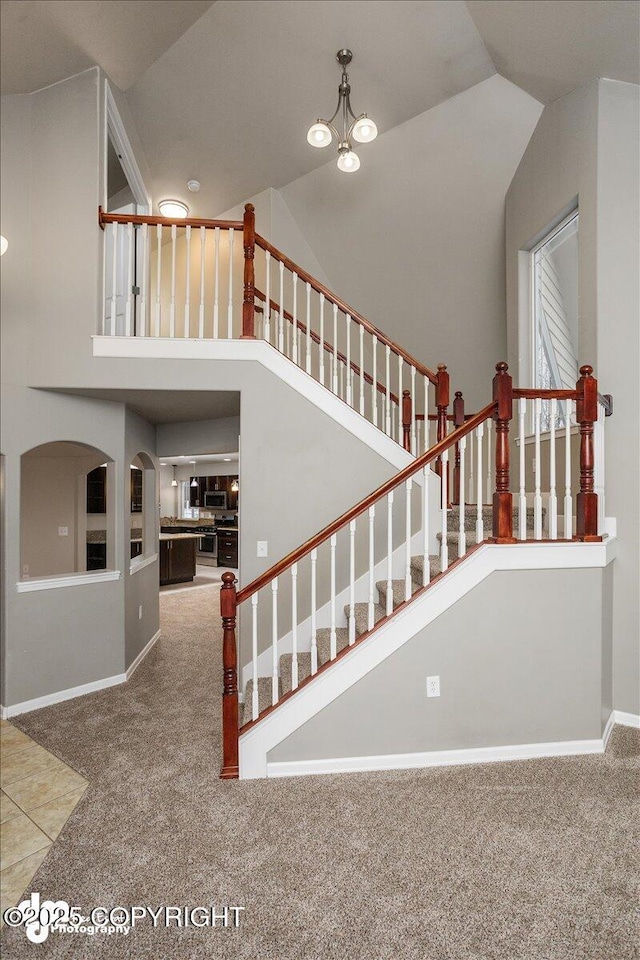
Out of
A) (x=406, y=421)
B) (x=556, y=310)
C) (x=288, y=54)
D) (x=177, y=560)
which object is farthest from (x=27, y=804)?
(x=177, y=560)

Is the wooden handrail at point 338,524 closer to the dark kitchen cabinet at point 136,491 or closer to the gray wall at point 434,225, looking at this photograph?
the gray wall at point 434,225

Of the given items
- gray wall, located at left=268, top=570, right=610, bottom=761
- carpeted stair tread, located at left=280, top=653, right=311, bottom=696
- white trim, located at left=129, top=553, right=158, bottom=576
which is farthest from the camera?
white trim, located at left=129, top=553, right=158, bottom=576

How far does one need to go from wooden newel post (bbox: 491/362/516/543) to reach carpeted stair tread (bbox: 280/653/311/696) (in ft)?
Result: 4.65

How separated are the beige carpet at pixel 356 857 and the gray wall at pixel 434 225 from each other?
385 centimetres

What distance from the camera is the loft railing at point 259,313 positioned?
3617mm

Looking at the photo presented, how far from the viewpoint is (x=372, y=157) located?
4.53 metres

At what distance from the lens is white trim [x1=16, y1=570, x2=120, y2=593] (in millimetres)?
3449

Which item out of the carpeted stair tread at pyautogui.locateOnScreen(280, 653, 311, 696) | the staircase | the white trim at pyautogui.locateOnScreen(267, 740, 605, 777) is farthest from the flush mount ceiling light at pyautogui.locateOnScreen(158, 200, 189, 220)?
the white trim at pyautogui.locateOnScreen(267, 740, 605, 777)

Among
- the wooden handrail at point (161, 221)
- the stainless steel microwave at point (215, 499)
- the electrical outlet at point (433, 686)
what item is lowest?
the electrical outlet at point (433, 686)

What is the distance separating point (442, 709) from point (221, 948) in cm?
149

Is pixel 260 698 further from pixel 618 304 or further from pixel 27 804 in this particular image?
pixel 618 304

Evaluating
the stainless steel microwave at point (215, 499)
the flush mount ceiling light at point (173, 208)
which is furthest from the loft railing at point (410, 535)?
the stainless steel microwave at point (215, 499)

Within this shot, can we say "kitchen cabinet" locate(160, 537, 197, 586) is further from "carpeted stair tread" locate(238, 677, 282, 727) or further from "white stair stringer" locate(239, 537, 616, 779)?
"white stair stringer" locate(239, 537, 616, 779)

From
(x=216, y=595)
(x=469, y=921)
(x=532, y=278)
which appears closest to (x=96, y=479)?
(x=216, y=595)
